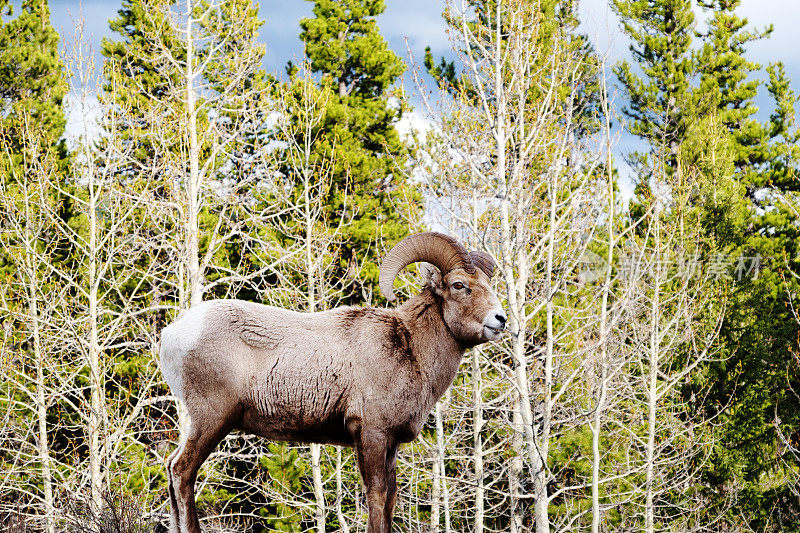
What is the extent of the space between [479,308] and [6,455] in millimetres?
19393

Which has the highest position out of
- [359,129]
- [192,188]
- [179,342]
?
[359,129]

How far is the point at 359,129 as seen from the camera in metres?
23.7

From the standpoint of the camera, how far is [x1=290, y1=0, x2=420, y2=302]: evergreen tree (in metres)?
21.7

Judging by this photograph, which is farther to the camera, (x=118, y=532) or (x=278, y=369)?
(x=118, y=532)

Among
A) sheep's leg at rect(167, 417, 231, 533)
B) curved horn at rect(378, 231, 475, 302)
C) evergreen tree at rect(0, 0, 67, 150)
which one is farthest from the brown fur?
evergreen tree at rect(0, 0, 67, 150)

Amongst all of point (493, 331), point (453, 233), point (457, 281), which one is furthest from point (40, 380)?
point (493, 331)

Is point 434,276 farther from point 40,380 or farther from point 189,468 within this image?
point 40,380

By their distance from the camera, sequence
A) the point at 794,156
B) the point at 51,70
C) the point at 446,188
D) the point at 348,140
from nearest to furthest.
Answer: the point at 446,188
the point at 348,140
the point at 51,70
the point at 794,156

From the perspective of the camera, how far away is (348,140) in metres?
22.9

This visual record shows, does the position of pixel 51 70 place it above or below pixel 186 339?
above

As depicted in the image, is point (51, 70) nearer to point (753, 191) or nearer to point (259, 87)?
point (259, 87)

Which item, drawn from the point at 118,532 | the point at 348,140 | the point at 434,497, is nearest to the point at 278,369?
the point at 118,532

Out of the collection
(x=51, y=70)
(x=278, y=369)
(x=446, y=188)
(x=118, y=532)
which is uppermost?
(x=51, y=70)

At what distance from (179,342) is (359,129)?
761 inches
